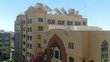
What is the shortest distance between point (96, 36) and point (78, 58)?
16.6ft

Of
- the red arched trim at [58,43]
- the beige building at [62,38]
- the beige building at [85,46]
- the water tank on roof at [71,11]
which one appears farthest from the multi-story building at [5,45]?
the beige building at [85,46]

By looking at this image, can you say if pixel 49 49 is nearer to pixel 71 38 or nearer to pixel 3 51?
pixel 71 38

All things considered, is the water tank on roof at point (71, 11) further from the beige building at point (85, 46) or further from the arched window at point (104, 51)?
the arched window at point (104, 51)

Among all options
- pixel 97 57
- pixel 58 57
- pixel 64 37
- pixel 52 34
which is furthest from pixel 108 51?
pixel 52 34

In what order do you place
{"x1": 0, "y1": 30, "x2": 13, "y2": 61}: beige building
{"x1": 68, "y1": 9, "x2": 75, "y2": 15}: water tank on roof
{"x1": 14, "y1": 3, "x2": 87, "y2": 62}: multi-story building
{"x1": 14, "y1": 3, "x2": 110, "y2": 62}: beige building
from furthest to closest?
1. {"x1": 0, "y1": 30, "x2": 13, "y2": 61}: beige building
2. {"x1": 68, "y1": 9, "x2": 75, "y2": 15}: water tank on roof
3. {"x1": 14, "y1": 3, "x2": 87, "y2": 62}: multi-story building
4. {"x1": 14, "y1": 3, "x2": 110, "y2": 62}: beige building

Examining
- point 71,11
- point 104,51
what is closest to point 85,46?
point 104,51

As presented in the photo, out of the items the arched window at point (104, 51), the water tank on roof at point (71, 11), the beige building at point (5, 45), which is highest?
the water tank on roof at point (71, 11)

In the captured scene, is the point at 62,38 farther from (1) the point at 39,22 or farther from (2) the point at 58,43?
(1) the point at 39,22

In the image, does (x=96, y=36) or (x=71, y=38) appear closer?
(x=96, y=36)

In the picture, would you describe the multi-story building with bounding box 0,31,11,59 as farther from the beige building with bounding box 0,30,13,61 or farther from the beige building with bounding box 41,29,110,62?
the beige building with bounding box 41,29,110,62

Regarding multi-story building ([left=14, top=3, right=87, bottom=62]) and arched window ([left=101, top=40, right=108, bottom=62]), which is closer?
arched window ([left=101, top=40, right=108, bottom=62])

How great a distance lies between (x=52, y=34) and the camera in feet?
133

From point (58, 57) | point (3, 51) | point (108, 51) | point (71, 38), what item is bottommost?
point (3, 51)

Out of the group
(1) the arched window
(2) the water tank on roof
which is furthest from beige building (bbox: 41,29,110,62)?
(2) the water tank on roof
